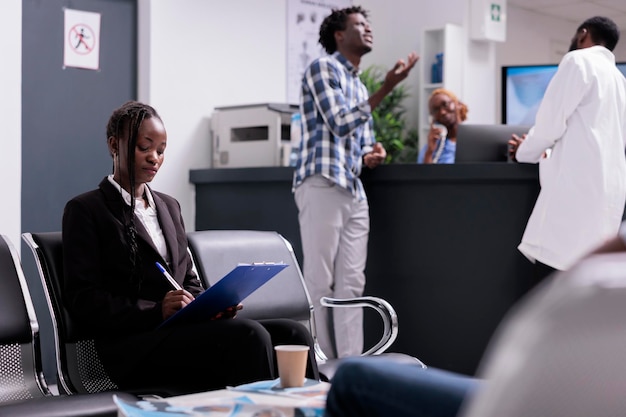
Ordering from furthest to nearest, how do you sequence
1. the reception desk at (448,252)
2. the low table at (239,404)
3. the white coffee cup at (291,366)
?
the reception desk at (448,252)
the white coffee cup at (291,366)
the low table at (239,404)

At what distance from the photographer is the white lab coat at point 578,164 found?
3617 mm

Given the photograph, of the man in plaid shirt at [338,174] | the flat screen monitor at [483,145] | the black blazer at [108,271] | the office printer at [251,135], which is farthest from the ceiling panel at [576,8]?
the black blazer at [108,271]

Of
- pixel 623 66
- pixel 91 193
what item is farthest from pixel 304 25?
pixel 91 193

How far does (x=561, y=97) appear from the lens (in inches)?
145

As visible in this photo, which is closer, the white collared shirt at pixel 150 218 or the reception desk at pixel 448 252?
the white collared shirt at pixel 150 218

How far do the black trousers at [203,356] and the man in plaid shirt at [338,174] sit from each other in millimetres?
1691

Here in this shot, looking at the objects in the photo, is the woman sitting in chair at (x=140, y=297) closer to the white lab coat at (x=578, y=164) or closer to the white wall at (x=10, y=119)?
the white lab coat at (x=578, y=164)

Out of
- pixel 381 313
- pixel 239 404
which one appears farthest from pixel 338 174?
pixel 239 404

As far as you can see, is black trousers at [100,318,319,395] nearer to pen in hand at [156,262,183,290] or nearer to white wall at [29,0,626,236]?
pen in hand at [156,262,183,290]

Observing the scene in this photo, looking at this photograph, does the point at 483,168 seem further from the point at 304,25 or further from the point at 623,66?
the point at 304,25

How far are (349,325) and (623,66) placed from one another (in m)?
2.09

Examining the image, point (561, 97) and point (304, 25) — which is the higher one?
point (304, 25)

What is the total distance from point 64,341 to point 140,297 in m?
0.21

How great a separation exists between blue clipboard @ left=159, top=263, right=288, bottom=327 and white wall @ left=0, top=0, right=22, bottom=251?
7.51 feet
